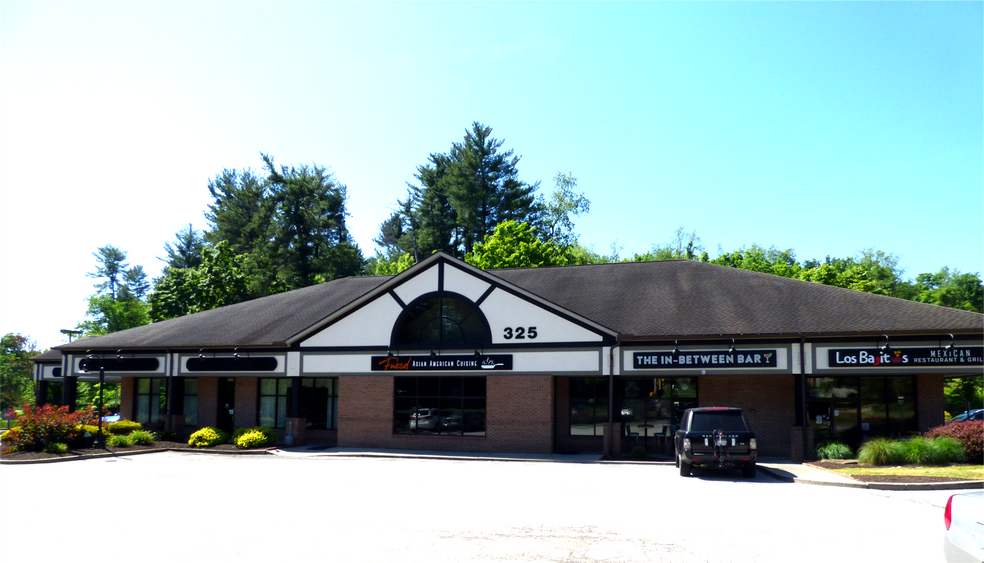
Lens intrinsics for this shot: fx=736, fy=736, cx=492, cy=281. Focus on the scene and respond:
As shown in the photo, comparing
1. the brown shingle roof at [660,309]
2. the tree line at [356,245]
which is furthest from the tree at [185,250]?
the brown shingle roof at [660,309]

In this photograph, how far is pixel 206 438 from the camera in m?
27.2

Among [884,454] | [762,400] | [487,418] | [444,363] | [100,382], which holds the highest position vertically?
[444,363]

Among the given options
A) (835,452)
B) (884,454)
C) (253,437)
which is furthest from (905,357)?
(253,437)

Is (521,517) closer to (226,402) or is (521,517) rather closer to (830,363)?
(830,363)

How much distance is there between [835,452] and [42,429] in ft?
83.7

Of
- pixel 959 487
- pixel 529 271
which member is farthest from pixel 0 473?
pixel 959 487

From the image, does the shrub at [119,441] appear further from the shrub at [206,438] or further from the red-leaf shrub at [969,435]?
the red-leaf shrub at [969,435]

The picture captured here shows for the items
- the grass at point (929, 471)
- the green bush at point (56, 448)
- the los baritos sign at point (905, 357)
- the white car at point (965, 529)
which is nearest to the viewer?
the white car at point (965, 529)

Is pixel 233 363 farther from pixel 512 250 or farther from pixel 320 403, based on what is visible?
pixel 512 250

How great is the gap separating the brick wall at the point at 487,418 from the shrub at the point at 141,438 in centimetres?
706

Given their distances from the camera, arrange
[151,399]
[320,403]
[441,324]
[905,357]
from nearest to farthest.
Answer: [905,357] → [441,324] → [320,403] → [151,399]

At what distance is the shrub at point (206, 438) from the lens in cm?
2716

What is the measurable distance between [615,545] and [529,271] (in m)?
23.8

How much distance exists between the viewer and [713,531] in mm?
11305
